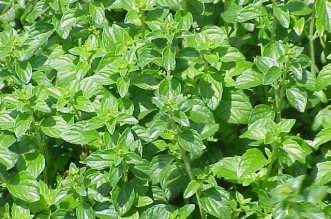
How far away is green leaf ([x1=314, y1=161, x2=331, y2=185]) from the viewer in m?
2.88

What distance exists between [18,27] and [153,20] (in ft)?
4.28

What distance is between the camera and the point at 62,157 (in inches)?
137

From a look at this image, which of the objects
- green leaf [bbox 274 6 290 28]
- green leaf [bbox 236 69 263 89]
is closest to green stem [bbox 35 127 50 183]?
green leaf [bbox 236 69 263 89]

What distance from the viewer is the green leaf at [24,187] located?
3021 millimetres

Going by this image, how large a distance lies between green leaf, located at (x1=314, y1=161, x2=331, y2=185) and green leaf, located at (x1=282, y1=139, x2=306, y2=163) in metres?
0.11

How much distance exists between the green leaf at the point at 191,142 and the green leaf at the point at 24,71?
0.84 m

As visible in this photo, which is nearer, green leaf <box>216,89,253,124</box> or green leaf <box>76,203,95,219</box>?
green leaf <box>76,203,95,219</box>

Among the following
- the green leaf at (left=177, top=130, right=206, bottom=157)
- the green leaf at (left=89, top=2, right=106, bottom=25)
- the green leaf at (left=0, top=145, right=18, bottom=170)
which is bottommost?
the green leaf at (left=0, top=145, right=18, bottom=170)

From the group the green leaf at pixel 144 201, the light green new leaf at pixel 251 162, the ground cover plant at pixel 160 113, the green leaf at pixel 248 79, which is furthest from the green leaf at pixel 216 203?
the green leaf at pixel 248 79

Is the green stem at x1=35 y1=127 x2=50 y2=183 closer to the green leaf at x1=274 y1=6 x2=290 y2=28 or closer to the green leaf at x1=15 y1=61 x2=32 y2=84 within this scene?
the green leaf at x1=15 y1=61 x2=32 y2=84

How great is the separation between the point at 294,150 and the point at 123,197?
28.5 inches

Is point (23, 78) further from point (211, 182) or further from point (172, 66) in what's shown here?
point (211, 182)

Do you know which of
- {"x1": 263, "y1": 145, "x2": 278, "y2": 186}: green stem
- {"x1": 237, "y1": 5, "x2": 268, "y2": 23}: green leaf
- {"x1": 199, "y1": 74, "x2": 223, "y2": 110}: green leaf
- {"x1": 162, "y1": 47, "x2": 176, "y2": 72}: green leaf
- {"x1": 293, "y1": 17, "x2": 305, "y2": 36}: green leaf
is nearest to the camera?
{"x1": 263, "y1": 145, "x2": 278, "y2": 186}: green stem

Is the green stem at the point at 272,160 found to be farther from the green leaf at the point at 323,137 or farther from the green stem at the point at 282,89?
the green stem at the point at 282,89
